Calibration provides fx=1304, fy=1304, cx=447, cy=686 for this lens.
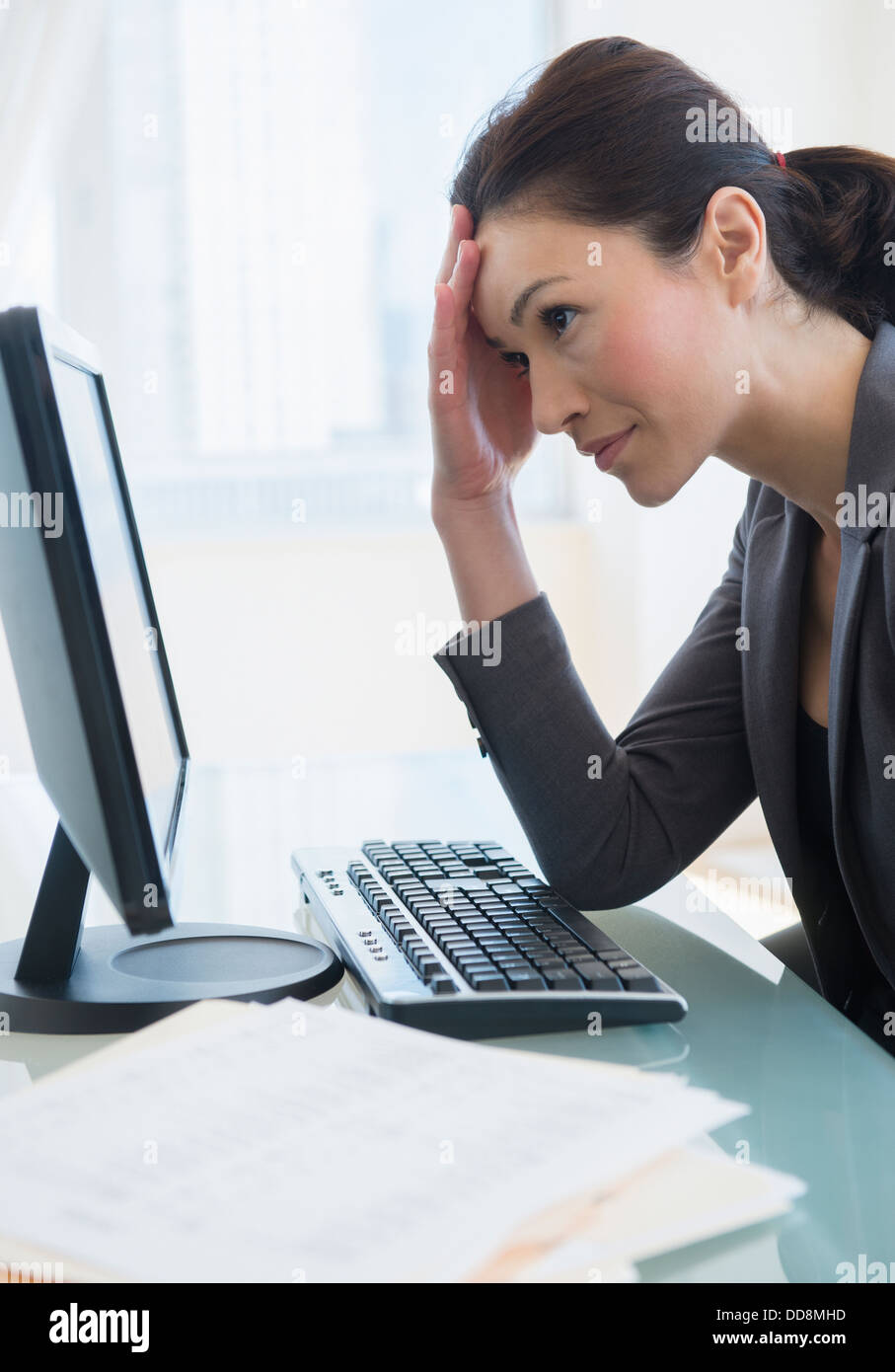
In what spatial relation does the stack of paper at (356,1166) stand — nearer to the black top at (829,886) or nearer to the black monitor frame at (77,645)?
the black monitor frame at (77,645)

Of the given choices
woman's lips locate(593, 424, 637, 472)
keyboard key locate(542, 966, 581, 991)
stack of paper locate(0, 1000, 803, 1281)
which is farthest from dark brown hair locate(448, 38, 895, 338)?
stack of paper locate(0, 1000, 803, 1281)

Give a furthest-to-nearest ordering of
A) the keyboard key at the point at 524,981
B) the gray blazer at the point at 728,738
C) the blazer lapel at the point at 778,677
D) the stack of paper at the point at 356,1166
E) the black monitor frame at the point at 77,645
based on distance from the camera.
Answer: the blazer lapel at the point at 778,677 → the gray blazer at the point at 728,738 → the keyboard key at the point at 524,981 → the black monitor frame at the point at 77,645 → the stack of paper at the point at 356,1166

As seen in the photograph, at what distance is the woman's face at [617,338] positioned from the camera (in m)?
1.05

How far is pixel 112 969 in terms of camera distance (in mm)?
818

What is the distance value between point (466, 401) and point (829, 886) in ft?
1.80

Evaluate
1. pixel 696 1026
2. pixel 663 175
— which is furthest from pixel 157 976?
pixel 663 175

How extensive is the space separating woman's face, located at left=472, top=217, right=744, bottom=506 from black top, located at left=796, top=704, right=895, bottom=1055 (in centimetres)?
26

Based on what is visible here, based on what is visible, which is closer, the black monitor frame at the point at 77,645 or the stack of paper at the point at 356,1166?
the stack of paper at the point at 356,1166

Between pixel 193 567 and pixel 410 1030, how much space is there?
8.98 ft

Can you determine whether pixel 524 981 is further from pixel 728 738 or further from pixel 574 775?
pixel 728 738

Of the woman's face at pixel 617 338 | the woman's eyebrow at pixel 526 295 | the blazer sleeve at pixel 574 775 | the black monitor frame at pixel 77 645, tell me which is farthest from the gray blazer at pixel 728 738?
the black monitor frame at pixel 77 645

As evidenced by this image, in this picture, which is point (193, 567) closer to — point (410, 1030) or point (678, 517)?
point (678, 517)

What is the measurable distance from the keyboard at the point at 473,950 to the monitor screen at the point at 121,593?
0.14 meters

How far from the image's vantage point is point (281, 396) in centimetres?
335
